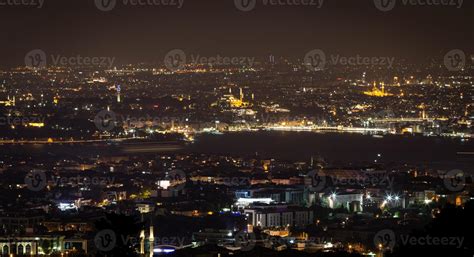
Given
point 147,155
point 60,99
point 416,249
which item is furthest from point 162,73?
point 416,249

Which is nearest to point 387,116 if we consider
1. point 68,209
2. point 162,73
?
point 162,73

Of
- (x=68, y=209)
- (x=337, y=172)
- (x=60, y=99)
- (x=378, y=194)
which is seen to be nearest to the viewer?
(x=68, y=209)

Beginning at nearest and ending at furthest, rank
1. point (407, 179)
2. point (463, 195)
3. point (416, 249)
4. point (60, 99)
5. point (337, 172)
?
point (416, 249) → point (463, 195) → point (407, 179) → point (337, 172) → point (60, 99)

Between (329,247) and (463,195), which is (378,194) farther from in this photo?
(329,247)

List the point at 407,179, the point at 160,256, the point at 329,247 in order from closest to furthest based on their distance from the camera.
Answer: the point at 160,256 < the point at 329,247 < the point at 407,179

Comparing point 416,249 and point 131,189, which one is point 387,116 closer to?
point 131,189

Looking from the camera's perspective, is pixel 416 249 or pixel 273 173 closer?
pixel 416 249

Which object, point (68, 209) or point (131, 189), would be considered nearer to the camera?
point (68, 209)

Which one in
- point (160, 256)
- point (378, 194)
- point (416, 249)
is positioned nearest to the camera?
point (416, 249)
